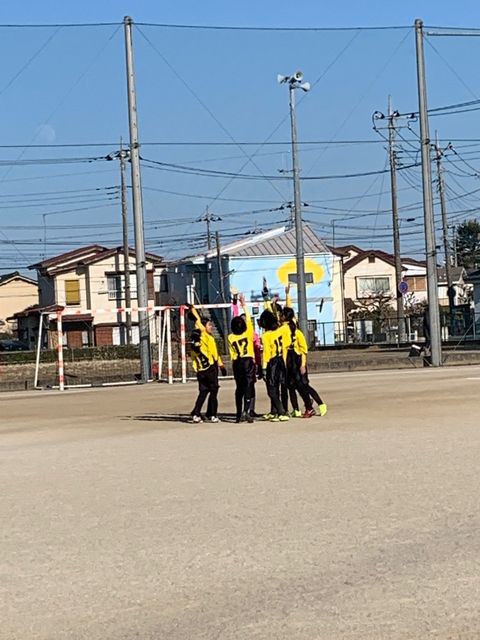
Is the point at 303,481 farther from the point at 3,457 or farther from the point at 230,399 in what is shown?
the point at 230,399

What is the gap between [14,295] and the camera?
340 feet

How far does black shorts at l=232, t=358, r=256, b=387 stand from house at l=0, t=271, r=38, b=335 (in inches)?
3457

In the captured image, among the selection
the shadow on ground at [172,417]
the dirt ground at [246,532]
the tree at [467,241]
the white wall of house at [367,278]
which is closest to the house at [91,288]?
the white wall of house at [367,278]

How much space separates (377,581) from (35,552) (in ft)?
8.58

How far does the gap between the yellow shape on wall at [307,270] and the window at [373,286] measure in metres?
20.3

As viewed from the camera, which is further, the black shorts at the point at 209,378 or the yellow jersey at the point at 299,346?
the black shorts at the point at 209,378

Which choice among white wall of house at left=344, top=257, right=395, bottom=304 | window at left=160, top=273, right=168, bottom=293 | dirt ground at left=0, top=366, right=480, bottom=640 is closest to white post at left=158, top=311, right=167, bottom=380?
dirt ground at left=0, top=366, right=480, bottom=640

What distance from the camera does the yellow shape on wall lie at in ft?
233

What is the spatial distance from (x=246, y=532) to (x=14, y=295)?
98631 millimetres

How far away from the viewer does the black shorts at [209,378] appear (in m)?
15.6

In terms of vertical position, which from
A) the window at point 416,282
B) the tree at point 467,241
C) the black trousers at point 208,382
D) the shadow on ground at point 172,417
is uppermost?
the tree at point 467,241

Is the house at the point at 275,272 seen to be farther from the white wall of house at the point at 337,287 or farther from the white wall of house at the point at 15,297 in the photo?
the white wall of house at the point at 15,297

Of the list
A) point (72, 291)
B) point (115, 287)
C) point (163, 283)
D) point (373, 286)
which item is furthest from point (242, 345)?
point (373, 286)

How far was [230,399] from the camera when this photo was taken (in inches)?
833
